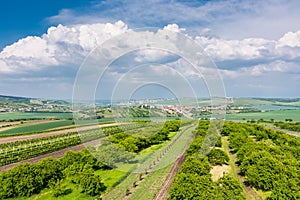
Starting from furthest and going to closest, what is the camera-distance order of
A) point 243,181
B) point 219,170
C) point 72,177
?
1. point 219,170
2. point 243,181
3. point 72,177

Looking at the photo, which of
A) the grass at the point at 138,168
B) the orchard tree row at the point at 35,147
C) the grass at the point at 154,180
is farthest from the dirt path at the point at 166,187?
the orchard tree row at the point at 35,147

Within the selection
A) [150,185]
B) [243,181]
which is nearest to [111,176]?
[150,185]

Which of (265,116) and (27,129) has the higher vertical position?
(265,116)

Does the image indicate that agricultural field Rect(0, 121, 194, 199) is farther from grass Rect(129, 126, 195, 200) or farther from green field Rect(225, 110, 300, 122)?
green field Rect(225, 110, 300, 122)

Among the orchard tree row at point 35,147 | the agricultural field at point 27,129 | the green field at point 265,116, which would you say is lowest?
the agricultural field at point 27,129

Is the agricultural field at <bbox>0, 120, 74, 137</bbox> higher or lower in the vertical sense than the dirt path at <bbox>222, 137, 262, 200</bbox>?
lower

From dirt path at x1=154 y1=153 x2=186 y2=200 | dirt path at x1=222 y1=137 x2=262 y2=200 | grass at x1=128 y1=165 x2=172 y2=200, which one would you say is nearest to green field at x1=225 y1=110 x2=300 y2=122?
dirt path at x1=222 y1=137 x2=262 y2=200

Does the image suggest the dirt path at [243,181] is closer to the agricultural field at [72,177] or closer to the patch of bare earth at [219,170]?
the patch of bare earth at [219,170]

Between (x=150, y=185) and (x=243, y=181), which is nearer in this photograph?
(x=150, y=185)

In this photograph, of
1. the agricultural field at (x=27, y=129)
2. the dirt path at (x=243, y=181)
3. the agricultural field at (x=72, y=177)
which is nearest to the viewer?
the agricultural field at (x=72, y=177)

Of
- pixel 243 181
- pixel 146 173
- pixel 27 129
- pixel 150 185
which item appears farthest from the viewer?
pixel 27 129

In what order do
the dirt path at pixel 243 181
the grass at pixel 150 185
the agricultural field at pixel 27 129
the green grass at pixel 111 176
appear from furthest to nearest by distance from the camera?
the agricultural field at pixel 27 129 < the green grass at pixel 111 176 < the dirt path at pixel 243 181 < the grass at pixel 150 185

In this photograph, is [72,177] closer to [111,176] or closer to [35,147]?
[111,176]
